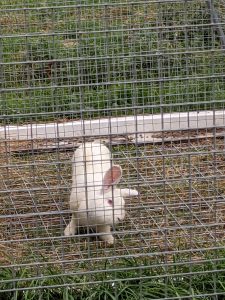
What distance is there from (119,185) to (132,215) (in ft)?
0.70

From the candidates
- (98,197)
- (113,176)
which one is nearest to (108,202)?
(98,197)

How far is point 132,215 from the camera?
4.58 m

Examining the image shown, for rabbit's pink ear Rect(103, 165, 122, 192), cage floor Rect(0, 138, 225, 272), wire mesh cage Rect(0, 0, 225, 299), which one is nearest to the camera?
wire mesh cage Rect(0, 0, 225, 299)

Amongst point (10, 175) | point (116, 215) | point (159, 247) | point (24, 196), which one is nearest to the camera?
point (159, 247)

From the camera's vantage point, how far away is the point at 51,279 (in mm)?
3598

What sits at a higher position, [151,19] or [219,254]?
[151,19]

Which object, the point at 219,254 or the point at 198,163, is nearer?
the point at 219,254

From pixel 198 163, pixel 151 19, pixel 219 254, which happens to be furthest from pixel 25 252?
pixel 151 19

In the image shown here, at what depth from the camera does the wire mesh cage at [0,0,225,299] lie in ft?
11.4

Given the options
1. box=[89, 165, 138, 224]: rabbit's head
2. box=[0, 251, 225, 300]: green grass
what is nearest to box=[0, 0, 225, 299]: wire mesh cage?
box=[0, 251, 225, 300]: green grass

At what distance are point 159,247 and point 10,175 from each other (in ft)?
4.98

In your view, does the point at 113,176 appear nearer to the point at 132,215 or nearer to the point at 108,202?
the point at 108,202

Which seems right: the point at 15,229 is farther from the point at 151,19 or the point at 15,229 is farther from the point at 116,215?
the point at 151,19

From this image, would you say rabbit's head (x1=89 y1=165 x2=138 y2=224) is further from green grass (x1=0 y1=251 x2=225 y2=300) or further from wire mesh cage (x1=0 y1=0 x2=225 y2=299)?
green grass (x1=0 y1=251 x2=225 y2=300)
